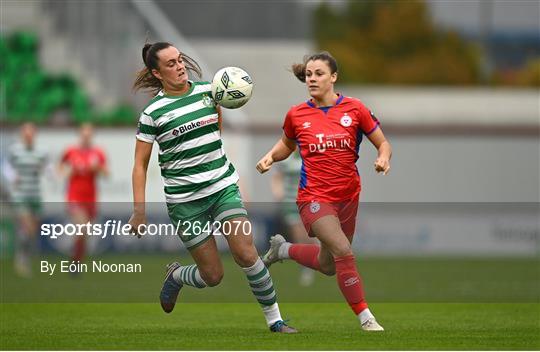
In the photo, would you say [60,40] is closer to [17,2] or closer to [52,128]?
[17,2]

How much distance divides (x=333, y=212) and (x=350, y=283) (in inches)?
25.0

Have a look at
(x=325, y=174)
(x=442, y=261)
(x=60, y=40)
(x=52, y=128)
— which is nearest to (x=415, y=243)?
(x=442, y=261)

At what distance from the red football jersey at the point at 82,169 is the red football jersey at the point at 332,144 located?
9.85 meters

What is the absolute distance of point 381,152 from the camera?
10.9m

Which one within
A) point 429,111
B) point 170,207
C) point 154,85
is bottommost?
point 429,111

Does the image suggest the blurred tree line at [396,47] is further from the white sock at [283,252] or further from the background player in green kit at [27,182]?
the white sock at [283,252]

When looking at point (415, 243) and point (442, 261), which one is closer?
point (442, 261)

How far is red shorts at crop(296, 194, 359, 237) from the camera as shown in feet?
36.4

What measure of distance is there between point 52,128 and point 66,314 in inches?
625

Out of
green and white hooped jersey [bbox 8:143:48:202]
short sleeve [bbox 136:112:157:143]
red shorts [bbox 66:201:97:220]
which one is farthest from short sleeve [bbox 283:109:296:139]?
green and white hooped jersey [bbox 8:143:48:202]

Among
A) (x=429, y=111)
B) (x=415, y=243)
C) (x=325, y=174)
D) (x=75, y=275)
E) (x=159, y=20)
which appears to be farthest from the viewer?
(x=429, y=111)

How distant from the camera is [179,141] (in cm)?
1059

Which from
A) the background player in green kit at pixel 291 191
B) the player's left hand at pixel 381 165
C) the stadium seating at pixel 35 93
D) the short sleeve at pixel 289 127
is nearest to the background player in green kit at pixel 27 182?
the background player in green kit at pixel 291 191

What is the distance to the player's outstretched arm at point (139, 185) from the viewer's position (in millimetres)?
10422
